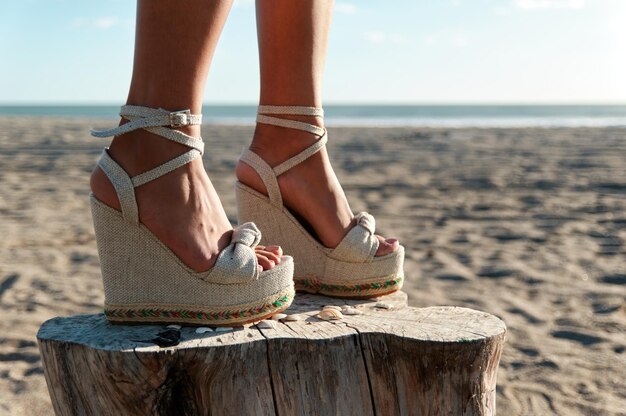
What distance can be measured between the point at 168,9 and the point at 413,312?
2.93 ft

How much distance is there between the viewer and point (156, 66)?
4.91 feet

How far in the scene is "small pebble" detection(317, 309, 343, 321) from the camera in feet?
5.35

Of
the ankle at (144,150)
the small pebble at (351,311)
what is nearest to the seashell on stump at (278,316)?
the small pebble at (351,311)

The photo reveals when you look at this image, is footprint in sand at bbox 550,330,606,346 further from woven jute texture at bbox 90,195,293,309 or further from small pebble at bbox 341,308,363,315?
woven jute texture at bbox 90,195,293,309

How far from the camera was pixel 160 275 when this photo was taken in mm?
1562

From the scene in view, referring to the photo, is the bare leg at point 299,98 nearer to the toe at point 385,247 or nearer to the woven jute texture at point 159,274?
the toe at point 385,247

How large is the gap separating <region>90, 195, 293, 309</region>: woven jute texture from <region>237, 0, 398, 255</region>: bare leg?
387mm

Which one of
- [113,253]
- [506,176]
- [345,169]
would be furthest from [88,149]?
[113,253]

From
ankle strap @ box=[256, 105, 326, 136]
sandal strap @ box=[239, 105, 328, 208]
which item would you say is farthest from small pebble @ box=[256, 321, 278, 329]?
ankle strap @ box=[256, 105, 326, 136]

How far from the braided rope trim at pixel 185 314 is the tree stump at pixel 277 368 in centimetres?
3

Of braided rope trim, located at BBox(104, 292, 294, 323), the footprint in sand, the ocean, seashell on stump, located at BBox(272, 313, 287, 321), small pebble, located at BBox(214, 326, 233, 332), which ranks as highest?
braided rope trim, located at BBox(104, 292, 294, 323)

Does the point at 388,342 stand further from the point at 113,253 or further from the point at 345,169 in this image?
the point at 345,169

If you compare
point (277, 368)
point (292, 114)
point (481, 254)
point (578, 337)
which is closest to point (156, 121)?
point (292, 114)

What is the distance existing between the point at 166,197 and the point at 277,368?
0.45 m
